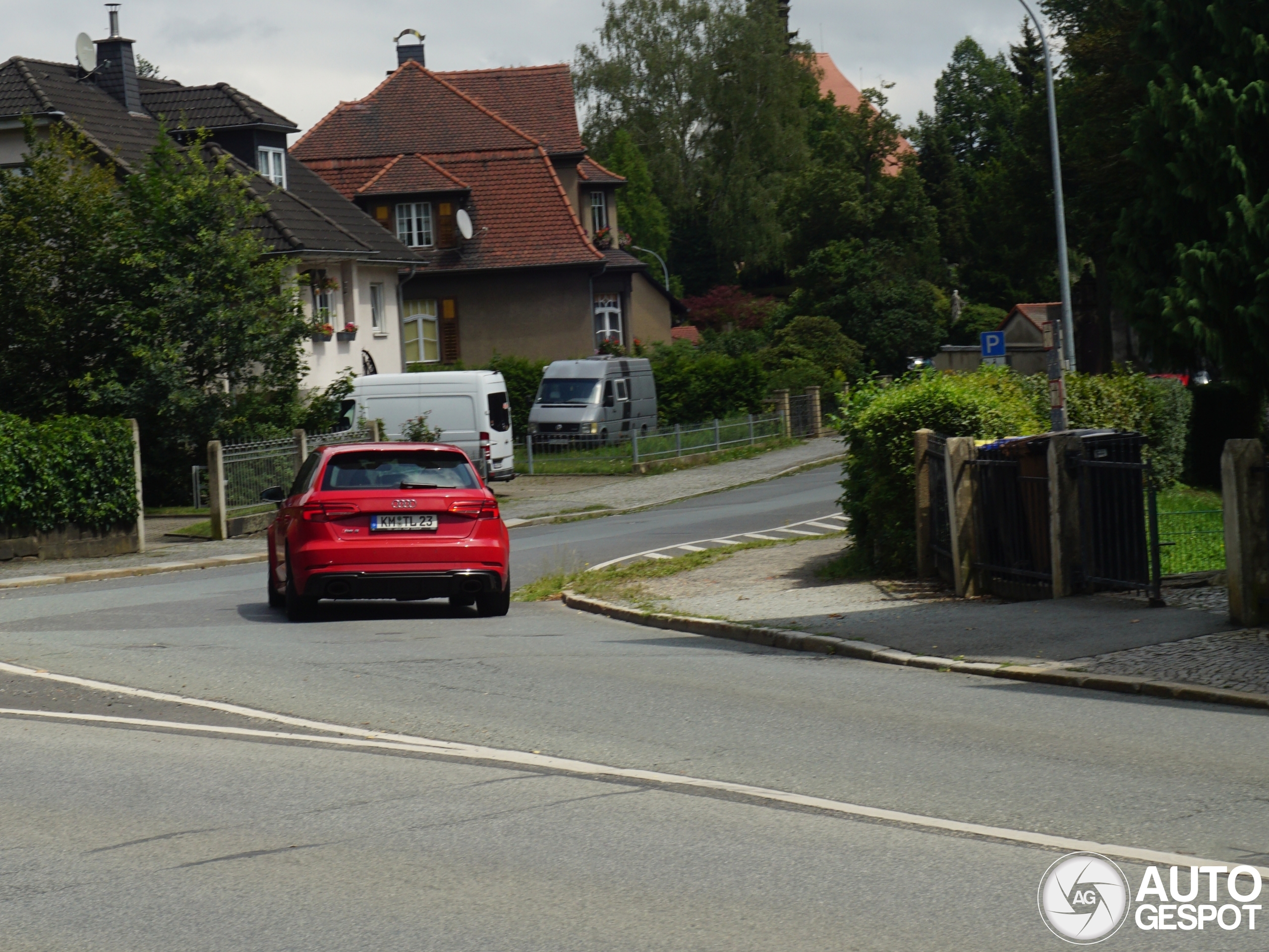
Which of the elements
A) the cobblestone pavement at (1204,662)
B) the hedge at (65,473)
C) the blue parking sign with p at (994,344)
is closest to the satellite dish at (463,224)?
the hedge at (65,473)

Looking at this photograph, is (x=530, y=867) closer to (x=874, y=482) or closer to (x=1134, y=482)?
(x=1134, y=482)

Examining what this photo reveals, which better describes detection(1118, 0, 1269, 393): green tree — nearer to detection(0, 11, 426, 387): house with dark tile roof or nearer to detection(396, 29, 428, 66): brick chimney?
detection(0, 11, 426, 387): house with dark tile roof

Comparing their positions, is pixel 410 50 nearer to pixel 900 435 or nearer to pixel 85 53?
pixel 85 53

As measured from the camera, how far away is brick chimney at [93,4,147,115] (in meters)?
42.8

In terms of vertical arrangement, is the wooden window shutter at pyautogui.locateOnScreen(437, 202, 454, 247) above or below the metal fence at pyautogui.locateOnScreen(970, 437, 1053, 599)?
above

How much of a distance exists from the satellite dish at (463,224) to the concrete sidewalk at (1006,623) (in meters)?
37.5

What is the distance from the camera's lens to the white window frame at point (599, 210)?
61.8 meters

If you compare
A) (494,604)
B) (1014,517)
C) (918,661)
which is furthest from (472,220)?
(918,661)

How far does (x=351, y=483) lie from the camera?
14.5 m

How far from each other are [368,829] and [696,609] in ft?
28.8

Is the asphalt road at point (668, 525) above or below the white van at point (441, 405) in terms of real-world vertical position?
below

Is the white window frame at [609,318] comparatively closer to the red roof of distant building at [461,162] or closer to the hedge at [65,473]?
the red roof of distant building at [461,162]

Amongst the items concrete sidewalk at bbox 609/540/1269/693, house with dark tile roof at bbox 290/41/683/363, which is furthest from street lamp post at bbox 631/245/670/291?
concrete sidewalk at bbox 609/540/1269/693

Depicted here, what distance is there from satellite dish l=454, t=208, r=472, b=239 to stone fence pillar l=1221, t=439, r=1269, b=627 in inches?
1735
